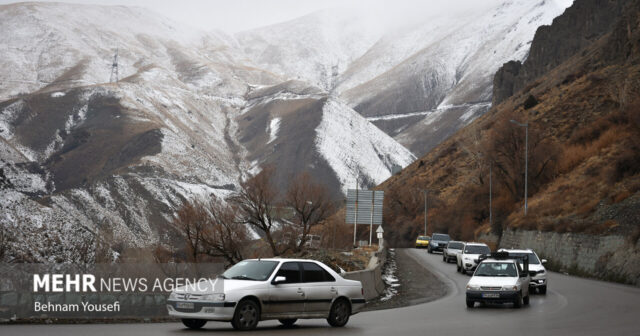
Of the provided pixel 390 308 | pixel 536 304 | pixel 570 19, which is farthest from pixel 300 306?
pixel 570 19

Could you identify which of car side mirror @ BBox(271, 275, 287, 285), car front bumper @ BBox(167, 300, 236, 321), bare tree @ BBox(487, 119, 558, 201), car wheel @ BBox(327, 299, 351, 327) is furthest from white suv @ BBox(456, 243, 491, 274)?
bare tree @ BBox(487, 119, 558, 201)

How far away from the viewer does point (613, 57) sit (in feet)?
316

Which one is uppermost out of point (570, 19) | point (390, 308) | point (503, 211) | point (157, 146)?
point (570, 19)

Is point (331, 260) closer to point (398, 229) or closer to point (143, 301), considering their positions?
point (143, 301)

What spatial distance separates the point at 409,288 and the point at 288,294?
627 inches

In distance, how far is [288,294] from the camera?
1520cm

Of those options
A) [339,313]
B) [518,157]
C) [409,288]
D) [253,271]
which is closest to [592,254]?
[409,288]

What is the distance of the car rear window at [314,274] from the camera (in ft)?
52.0

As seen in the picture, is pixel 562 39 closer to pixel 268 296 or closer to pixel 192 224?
pixel 192 224

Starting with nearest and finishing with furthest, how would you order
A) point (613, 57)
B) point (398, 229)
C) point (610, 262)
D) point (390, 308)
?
point (390, 308), point (610, 262), point (613, 57), point (398, 229)

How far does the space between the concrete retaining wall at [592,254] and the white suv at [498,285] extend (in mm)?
13022

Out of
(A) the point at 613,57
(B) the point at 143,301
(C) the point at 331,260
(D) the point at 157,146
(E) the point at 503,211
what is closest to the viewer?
(B) the point at 143,301

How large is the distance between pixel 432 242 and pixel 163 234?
3041 inches

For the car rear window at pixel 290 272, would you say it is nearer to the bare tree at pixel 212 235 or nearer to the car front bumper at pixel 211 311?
the car front bumper at pixel 211 311
